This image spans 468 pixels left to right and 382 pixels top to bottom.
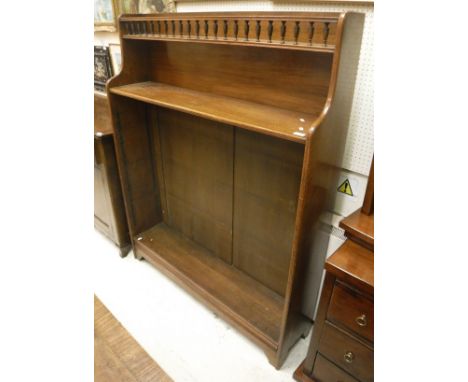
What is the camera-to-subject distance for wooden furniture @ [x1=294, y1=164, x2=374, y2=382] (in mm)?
1091

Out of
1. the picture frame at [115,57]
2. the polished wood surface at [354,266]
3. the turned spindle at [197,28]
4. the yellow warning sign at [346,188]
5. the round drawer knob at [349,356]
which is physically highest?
the turned spindle at [197,28]

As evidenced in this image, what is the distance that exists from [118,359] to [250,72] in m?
1.21

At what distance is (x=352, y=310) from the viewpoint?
45.1 inches

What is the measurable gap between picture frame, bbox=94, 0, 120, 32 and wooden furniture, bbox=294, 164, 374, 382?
1.93 meters

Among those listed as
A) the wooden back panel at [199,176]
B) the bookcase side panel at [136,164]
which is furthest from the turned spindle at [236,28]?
the bookcase side panel at [136,164]

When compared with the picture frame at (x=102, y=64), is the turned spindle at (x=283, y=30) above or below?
above

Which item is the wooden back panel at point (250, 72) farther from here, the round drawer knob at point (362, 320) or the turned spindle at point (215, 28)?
the round drawer knob at point (362, 320)

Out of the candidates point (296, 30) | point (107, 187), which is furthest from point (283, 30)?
point (107, 187)

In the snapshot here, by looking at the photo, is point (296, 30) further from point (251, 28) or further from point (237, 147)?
point (237, 147)

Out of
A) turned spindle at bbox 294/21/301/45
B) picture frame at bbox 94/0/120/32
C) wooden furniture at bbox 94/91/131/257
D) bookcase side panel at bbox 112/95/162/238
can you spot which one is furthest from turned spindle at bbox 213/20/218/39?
picture frame at bbox 94/0/120/32

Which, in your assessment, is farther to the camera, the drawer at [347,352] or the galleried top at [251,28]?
the drawer at [347,352]

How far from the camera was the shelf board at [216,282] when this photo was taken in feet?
5.54

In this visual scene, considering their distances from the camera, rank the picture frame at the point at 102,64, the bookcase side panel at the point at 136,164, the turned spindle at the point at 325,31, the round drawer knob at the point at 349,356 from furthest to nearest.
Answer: the picture frame at the point at 102,64 → the bookcase side panel at the point at 136,164 → the round drawer knob at the point at 349,356 → the turned spindle at the point at 325,31

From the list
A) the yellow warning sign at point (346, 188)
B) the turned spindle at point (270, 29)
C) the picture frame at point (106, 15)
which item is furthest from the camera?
the picture frame at point (106, 15)
